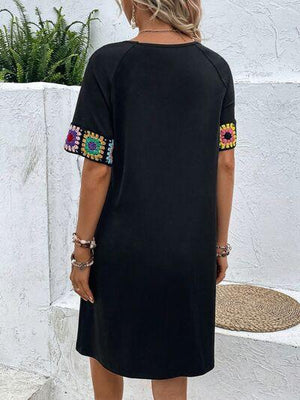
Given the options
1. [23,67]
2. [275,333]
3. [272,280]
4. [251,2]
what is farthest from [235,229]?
[23,67]

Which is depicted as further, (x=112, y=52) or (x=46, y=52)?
(x=46, y=52)

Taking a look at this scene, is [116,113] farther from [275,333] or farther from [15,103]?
[275,333]

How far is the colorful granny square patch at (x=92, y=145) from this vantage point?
5.90 ft

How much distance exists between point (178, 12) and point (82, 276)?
0.90 metres

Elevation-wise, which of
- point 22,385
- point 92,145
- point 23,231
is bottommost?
point 22,385

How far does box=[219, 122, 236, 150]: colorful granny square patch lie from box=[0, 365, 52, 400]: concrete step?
1.64m

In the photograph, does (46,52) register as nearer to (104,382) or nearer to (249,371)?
(104,382)

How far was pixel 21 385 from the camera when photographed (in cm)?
291

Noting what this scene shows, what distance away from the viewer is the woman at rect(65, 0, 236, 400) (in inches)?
69.6

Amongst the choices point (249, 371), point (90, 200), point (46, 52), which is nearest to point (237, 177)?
point (249, 371)

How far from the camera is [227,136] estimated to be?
1977 millimetres

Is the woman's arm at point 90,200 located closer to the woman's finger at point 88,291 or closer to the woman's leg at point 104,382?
the woman's finger at point 88,291

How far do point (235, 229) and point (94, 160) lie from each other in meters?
1.65

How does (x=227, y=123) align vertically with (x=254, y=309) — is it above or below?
above
